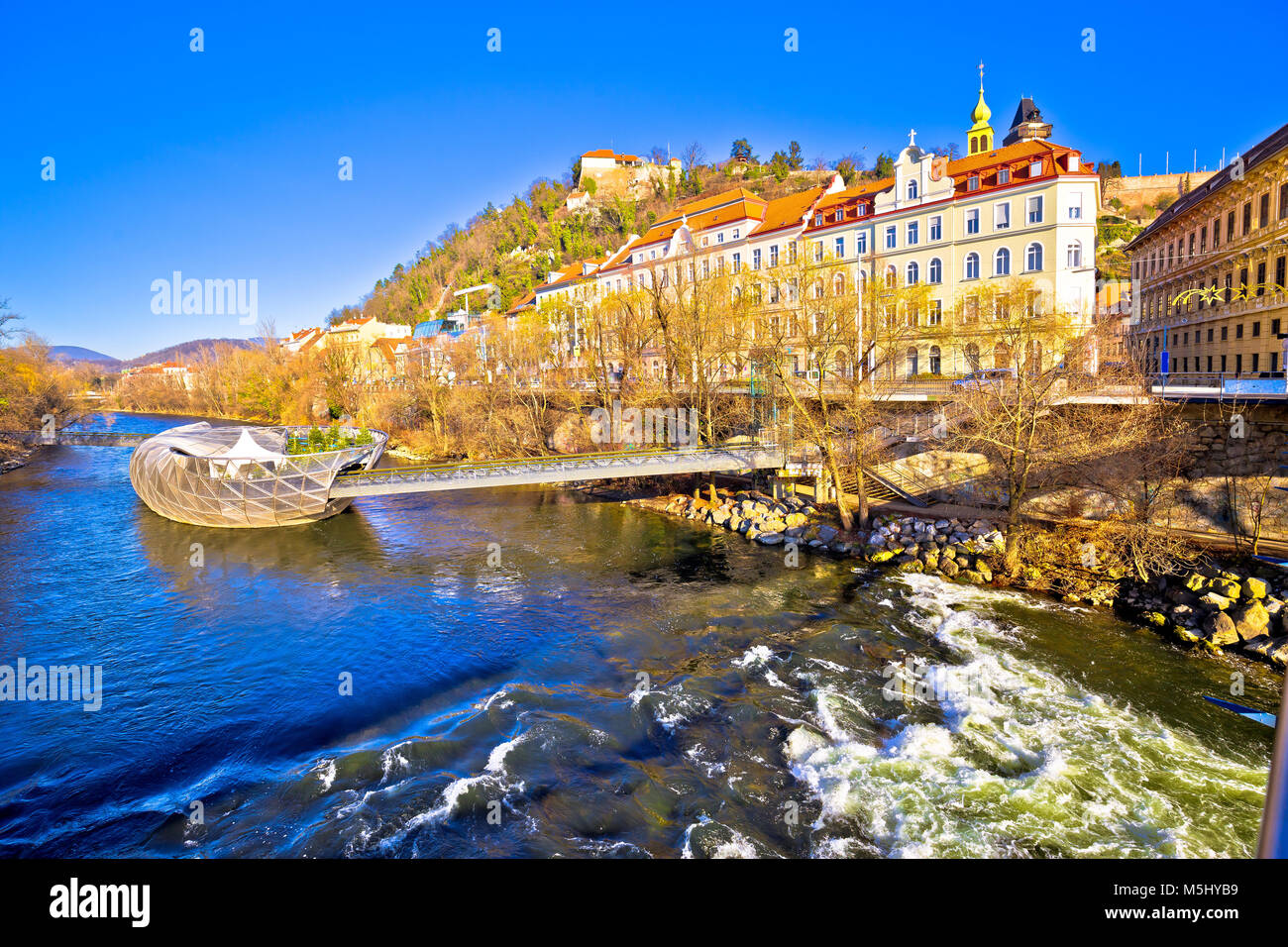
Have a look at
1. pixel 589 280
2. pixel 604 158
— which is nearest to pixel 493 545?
pixel 589 280

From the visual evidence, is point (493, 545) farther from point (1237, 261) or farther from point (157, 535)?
point (1237, 261)

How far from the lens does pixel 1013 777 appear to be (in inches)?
373

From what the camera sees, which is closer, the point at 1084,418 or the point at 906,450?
the point at 1084,418

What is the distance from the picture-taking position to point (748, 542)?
2197cm

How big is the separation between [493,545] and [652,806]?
14297 millimetres

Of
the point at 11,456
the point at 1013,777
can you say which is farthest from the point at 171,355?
the point at 1013,777

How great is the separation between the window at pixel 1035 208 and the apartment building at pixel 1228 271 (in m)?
6.27

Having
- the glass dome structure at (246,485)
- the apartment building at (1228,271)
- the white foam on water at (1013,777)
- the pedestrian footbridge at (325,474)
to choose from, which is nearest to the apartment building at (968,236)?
the apartment building at (1228,271)

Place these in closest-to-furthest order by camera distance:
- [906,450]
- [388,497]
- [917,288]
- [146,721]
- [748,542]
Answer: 1. [146,721]
2. [748,542]
3. [906,450]
4. [917,288]
5. [388,497]

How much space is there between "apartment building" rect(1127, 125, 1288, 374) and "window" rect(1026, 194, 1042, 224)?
20.6ft

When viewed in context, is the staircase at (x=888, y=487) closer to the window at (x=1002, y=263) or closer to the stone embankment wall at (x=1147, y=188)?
the window at (x=1002, y=263)

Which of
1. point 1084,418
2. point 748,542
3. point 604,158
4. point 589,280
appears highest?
point 604,158

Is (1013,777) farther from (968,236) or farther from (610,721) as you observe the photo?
(968,236)
